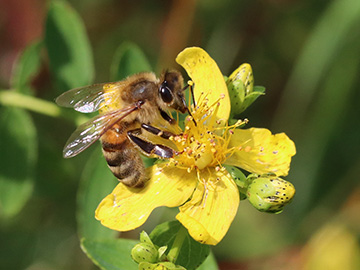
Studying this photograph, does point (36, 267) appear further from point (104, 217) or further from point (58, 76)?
point (104, 217)

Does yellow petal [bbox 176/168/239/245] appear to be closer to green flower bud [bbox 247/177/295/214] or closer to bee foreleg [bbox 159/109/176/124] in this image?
green flower bud [bbox 247/177/295/214]

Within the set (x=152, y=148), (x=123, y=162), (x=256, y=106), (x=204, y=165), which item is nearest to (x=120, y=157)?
(x=123, y=162)

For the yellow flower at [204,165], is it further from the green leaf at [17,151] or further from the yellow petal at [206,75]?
the green leaf at [17,151]

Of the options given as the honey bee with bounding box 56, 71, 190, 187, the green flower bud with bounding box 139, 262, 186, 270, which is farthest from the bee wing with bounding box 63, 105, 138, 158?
the green flower bud with bounding box 139, 262, 186, 270

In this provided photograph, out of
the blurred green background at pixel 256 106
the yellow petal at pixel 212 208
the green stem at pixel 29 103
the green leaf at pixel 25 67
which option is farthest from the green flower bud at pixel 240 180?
the green leaf at pixel 25 67

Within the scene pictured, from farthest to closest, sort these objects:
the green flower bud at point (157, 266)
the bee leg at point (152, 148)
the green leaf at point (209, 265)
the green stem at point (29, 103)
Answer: the green stem at point (29, 103) → the green leaf at point (209, 265) → the bee leg at point (152, 148) → the green flower bud at point (157, 266)

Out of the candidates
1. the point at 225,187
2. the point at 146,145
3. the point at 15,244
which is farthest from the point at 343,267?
the point at 15,244
